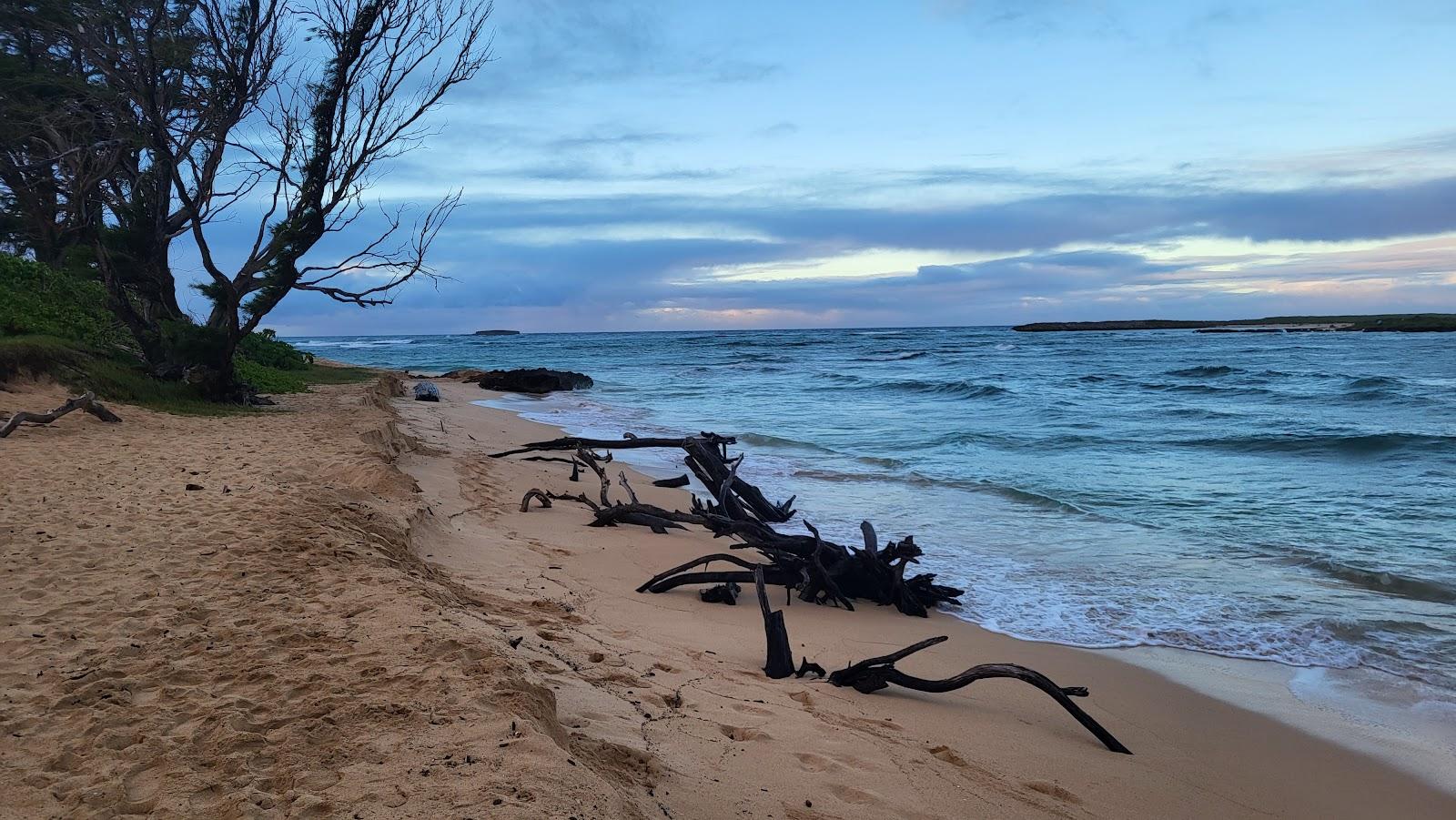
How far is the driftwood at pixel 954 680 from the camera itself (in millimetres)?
3719

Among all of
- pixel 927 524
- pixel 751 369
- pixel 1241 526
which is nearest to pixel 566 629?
pixel 927 524

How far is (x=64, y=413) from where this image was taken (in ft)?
25.4

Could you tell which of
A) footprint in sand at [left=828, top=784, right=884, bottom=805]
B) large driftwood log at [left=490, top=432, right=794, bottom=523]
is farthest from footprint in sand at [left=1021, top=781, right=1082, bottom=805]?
large driftwood log at [left=490, top=432, right=794, bottom=523]

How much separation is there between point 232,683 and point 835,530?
19.3 ft

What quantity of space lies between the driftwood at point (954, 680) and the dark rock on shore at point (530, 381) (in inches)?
931

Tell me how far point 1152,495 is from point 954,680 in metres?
7.33

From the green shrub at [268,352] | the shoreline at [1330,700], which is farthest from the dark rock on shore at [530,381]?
the shoreline at [1330,700]

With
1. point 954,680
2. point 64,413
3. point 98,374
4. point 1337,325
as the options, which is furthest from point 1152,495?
point 1337,325

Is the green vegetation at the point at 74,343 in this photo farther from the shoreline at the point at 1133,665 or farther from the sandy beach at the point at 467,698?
the shoreline at the point at 1133,665

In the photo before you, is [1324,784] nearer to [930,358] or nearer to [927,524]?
[927,524]

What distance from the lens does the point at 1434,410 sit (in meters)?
17.8

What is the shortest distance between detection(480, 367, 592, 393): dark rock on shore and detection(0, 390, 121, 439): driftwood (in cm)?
1818

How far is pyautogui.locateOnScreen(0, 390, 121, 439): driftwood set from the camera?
6.92m

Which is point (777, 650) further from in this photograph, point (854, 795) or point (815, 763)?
point (854, 795)
